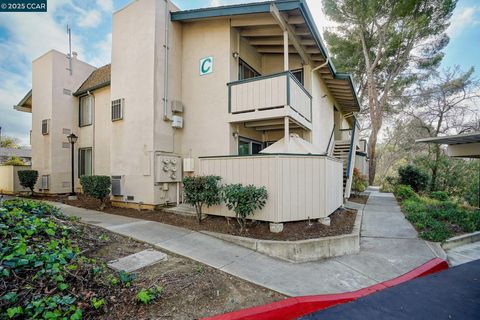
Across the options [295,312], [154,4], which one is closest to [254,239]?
[295,312]

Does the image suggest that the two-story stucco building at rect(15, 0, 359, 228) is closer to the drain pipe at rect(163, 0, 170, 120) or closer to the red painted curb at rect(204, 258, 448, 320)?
the drain pipe at rect(163, 0, 170, 120)

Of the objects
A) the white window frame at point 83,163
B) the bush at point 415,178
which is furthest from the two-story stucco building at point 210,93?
the bush at point 415,178

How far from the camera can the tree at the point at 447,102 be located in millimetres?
15656

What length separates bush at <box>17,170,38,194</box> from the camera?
10.8m

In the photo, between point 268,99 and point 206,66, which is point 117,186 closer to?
point 206,66

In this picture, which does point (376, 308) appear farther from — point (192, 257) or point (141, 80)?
point (141, 80)

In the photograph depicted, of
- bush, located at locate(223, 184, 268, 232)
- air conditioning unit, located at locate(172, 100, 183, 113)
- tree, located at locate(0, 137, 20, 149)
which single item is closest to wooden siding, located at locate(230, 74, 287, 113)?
air conditioning unit, located at locate(172, 100, 183, 113)

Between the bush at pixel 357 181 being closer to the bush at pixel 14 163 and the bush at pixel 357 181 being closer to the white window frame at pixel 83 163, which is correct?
the white window frame at pixel 83 163

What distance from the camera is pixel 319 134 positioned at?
948 cm

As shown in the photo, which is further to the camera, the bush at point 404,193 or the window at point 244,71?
the bush at point 404,193

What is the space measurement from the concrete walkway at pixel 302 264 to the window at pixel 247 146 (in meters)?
3.89

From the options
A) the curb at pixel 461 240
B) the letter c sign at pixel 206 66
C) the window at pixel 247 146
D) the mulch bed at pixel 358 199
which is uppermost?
the letter c sign at pixel 206 66

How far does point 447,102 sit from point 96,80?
2290cm

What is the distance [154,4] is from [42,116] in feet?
28.8
